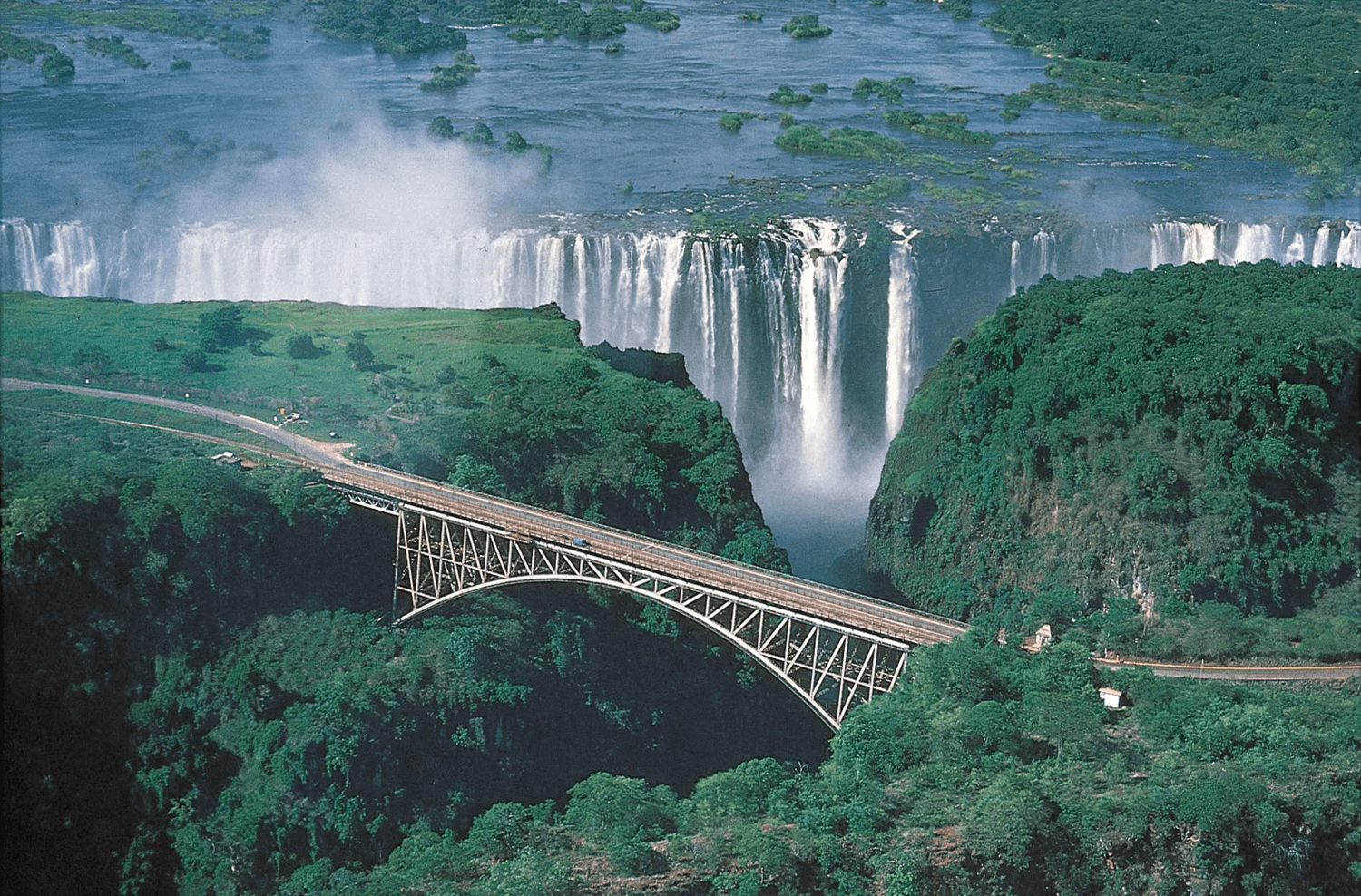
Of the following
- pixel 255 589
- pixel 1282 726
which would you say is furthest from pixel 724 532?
pixel 1282 726

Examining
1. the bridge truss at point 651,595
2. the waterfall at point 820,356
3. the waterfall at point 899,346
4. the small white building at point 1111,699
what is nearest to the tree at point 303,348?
the bridge truss at point 651,595

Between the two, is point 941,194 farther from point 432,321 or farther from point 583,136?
point 432,321

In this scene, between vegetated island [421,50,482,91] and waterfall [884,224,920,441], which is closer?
waterfall [884,224,920,441]

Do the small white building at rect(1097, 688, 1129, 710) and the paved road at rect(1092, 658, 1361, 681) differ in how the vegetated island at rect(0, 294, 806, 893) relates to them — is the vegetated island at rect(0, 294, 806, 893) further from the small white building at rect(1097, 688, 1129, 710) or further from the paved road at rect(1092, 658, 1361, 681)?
the small white building at rect(1097, 688, 1129, 710)

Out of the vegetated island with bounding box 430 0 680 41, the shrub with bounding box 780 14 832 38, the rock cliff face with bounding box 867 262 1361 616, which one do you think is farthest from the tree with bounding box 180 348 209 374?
the shrub with bounding box 780 14 832 38

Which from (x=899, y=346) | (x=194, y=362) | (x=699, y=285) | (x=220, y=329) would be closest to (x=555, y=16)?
(x=699, y=285)

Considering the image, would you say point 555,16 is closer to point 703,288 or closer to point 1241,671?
point 703,288
